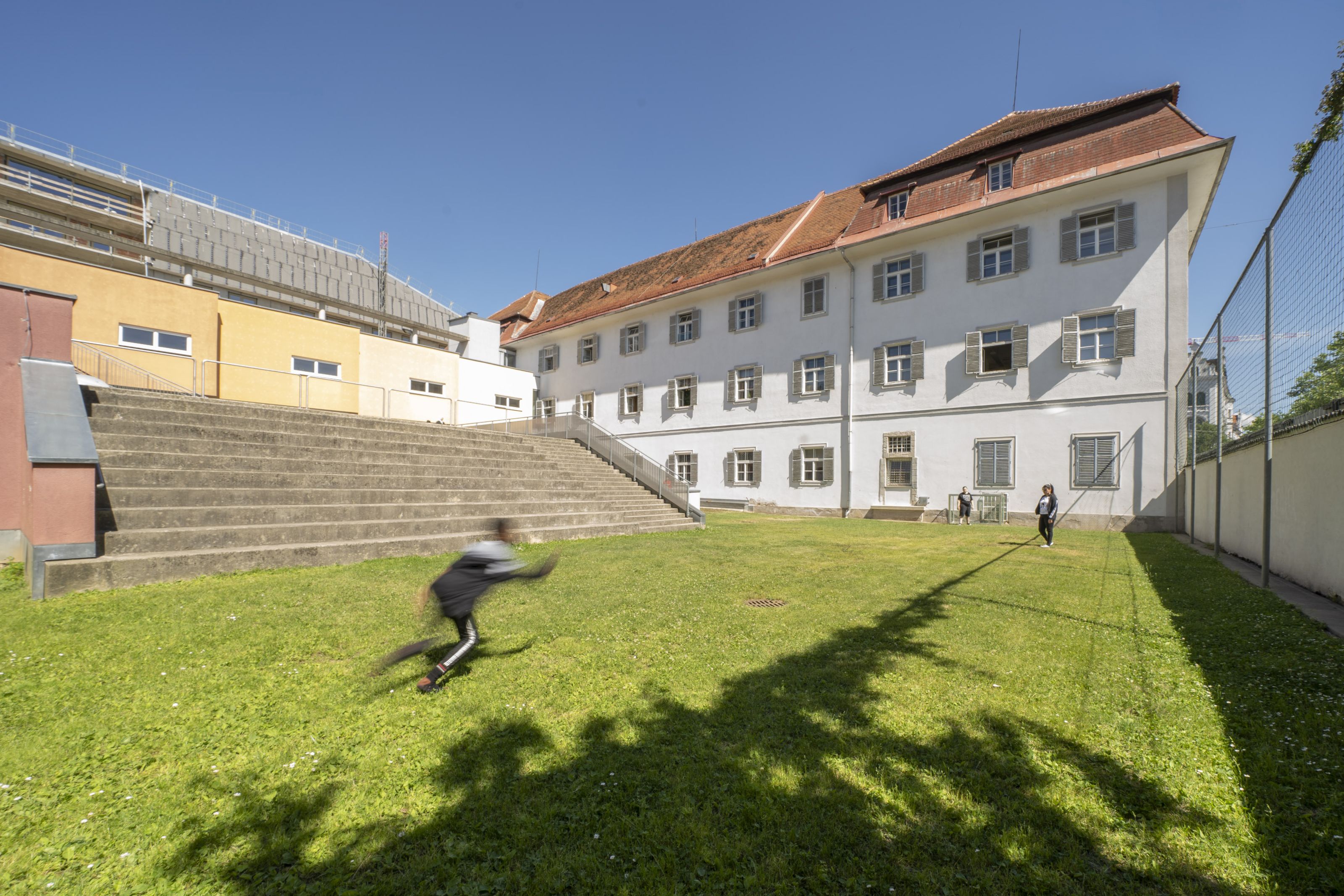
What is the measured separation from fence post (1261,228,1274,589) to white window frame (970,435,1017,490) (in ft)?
38.7

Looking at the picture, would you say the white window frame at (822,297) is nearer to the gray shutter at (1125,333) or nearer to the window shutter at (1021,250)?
the window shutter at (1021,250)

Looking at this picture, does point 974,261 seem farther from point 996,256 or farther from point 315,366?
point 315,366

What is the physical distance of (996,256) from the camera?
20.8 m

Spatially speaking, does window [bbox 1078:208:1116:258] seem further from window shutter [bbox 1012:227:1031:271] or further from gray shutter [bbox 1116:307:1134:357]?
gray shutter [bbox 1116:307:1134:357]

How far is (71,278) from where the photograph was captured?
1602 cm

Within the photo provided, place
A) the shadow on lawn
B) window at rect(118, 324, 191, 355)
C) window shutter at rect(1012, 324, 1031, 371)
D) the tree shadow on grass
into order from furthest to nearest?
window shutter at rect(1012, 324, 1031, 371)
window at rect(118, 324, 191, 355)
the tree shadow on grass
the shadow on lawn

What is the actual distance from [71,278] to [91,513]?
45.8 ft

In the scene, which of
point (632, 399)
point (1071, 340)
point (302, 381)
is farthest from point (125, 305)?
point (1071, 340)

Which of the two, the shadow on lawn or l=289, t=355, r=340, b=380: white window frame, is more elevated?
l=289, t=355, r=340, b=380: white window frame

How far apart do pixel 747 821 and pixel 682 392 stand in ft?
89.0

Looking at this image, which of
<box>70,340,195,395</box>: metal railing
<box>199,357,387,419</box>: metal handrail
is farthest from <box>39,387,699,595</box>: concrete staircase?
<box>199,357,387,419</box>: metal handrail

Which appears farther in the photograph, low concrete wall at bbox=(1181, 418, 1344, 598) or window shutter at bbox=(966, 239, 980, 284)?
window shutter at bbox=(966, 239, 980, 284)

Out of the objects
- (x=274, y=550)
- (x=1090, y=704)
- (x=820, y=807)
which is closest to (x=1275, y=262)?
(x=1090, y=704)

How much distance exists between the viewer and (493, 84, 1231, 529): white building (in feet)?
58.7
